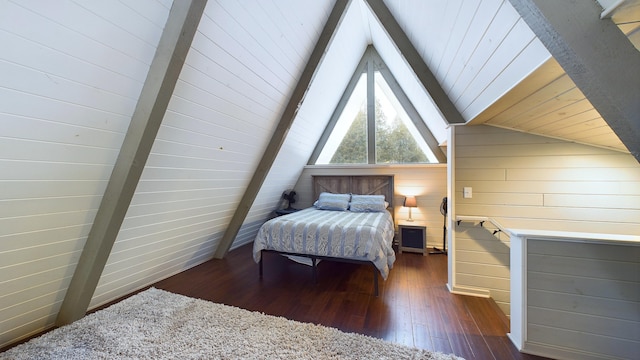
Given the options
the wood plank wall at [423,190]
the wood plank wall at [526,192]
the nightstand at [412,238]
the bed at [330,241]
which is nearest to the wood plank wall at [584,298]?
the wood plank wall at [526,192]

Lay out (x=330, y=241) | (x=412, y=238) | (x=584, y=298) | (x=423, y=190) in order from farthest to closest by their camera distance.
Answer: (x=423, y=190), (x=412, y=238), (x=330, y=241), (x=584, y=298)

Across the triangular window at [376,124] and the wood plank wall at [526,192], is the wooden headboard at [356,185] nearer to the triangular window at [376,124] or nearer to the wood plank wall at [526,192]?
the triangular window at [376,124]

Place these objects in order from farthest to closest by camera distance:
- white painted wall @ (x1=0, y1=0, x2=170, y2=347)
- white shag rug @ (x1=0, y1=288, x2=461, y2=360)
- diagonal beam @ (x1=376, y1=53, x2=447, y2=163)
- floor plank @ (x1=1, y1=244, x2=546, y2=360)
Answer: diagonal beam @ (x1=376, y1=53, x2=447, y2=163)
floor plank @ (x1=1, y1=244, x2=546, y2=360)
white shag rug @ (x1=0, y1=288, x2=461, y2=360)
white painted wall @ (x1=0, y1=0, x2=170, y2=347)

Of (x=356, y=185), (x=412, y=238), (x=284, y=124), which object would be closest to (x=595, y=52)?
(x=284, y=124)

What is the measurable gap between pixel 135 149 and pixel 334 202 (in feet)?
9.59

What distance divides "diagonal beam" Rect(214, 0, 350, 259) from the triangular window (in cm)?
158

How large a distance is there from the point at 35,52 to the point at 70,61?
0.12 meters

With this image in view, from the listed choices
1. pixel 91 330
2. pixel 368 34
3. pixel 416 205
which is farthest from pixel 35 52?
pixel 416 205

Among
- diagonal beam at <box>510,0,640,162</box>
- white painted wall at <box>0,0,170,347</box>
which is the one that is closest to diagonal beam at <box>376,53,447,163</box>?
diagonal beam at <box>510,0,640,162</box>

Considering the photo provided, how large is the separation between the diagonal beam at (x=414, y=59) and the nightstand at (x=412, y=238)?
1914 mm

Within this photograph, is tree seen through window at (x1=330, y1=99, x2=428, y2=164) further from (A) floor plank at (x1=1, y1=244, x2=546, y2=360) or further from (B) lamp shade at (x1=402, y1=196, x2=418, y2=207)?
(A) floor plank at (x1=1, y1=244, x2=546, y2=360)

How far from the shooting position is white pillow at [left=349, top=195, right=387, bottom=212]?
3.74 m

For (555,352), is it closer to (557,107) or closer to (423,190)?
(557,107)

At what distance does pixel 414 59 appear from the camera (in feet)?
7.24
